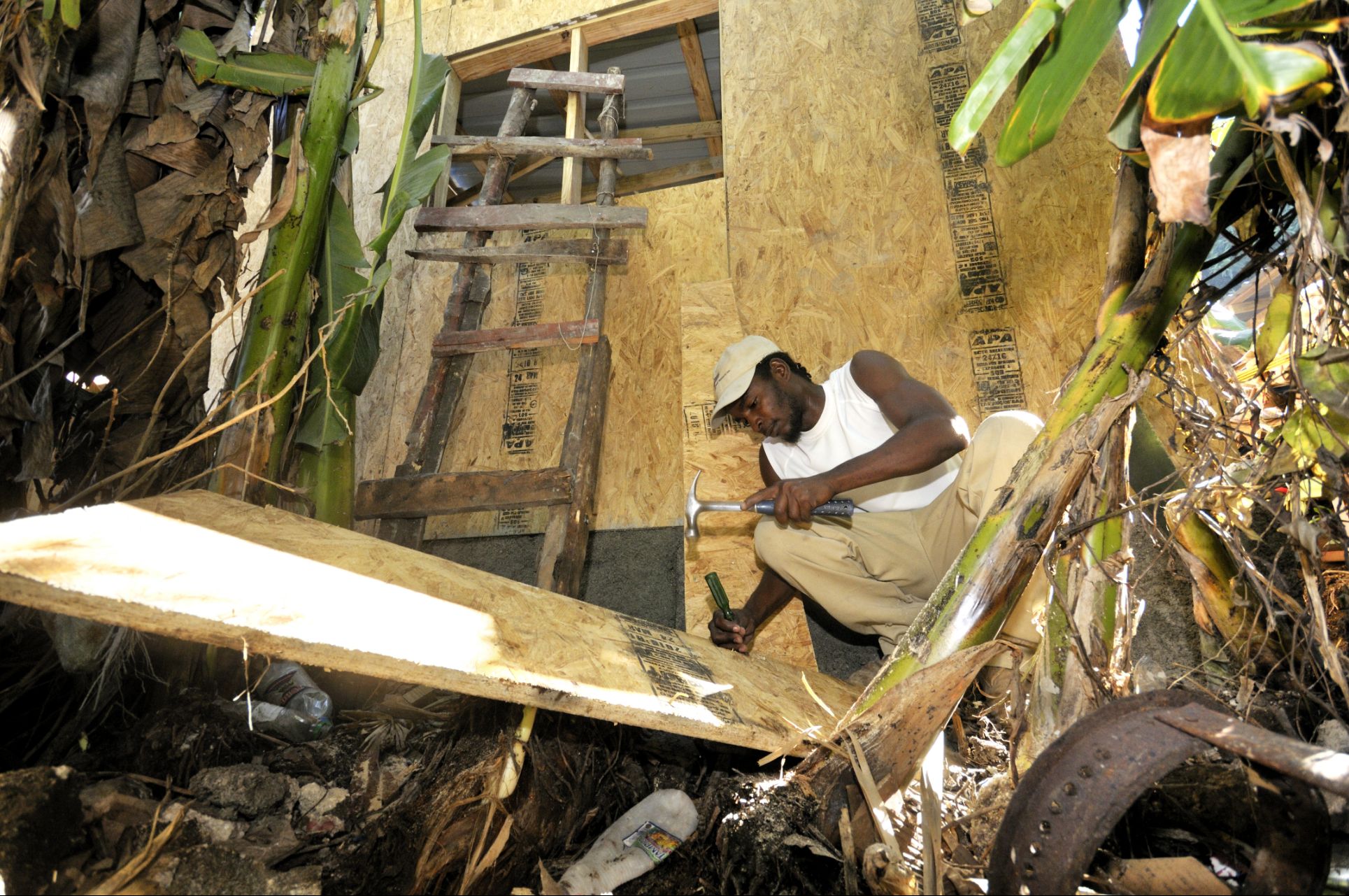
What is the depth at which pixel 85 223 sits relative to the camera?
249 cm

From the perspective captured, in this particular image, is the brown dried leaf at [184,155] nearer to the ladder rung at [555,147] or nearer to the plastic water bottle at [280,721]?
the ladder rung at [555,147]

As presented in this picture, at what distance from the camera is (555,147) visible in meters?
4.10

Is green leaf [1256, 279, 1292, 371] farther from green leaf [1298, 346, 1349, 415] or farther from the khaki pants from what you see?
the khaki pants

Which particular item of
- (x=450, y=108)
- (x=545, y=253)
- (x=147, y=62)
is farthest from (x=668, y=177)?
(x=147, y=62)

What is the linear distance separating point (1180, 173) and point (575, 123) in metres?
3.62

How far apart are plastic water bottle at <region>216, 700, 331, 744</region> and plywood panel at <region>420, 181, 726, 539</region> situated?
164cm

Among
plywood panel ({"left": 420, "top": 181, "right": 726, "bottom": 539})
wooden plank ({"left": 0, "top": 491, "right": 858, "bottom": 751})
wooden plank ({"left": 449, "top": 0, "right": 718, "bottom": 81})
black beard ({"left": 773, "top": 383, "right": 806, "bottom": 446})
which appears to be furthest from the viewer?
wooden plank ({"left": 449, "top": 0, "right": 718, "bottom": 81})

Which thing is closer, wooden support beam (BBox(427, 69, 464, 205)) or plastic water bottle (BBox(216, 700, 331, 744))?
plastic water bottle (BBox(216, 700, 331, 744))

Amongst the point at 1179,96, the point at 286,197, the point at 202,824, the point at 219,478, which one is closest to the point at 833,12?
the point at 286,197

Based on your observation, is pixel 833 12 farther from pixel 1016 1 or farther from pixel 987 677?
pixel 987 677

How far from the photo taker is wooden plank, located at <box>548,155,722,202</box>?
623 cm

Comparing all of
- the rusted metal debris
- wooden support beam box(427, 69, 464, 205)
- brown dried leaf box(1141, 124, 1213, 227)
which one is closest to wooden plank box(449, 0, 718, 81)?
wooden support beam box(427, 69, 464, 205)

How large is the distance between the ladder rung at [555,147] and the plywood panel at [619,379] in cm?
31

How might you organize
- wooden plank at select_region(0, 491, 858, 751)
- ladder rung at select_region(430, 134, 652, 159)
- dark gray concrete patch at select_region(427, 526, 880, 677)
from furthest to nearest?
ladder rung at select_region(430, 134, 652, 159)
dark gray concrete patch at select_region(427, 526, 880, 677)
wooden plank at select_region(0, 491, 858, 751)
